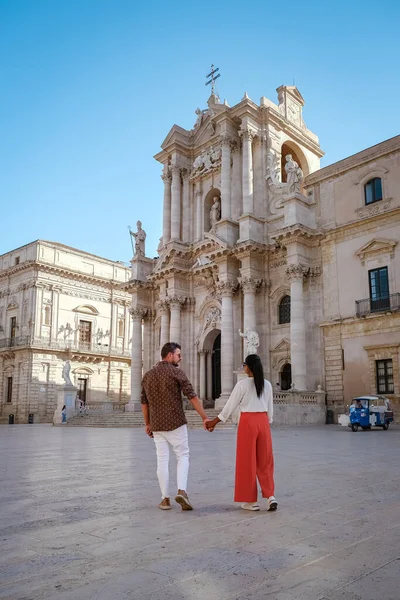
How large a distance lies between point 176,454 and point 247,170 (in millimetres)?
26888

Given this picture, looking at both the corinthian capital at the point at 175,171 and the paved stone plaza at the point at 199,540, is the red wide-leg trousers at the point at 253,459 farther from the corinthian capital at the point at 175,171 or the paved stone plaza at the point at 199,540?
the corinthian capital at the point at 175,171

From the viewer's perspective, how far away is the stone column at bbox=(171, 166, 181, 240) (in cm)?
3450

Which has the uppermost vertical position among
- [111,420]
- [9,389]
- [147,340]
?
[147,340]

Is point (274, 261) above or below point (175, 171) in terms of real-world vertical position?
below

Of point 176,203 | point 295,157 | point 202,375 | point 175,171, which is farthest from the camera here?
point 295,157

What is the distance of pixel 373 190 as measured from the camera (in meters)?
25.7

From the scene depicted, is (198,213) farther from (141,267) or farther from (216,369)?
(216,369)


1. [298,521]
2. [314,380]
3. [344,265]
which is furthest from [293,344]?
[298,521]

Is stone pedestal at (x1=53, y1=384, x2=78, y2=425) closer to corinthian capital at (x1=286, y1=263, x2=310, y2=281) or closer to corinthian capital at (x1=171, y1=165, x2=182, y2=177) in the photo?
corinthian capital at (x1=286, y1=263, x2=310, y2=281)

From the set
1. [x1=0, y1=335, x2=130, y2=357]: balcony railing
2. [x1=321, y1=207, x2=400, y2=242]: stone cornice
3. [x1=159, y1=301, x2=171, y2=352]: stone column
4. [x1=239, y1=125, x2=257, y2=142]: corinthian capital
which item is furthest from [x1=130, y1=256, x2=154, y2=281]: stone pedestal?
[x1=321, y1=207, x2=400, y2=242]: stone cornice

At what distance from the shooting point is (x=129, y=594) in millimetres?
2877

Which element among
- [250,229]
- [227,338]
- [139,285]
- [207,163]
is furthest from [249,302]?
[207,163]

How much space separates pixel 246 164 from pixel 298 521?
27.9 metres

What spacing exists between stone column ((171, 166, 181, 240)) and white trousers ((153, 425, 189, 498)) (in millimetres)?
28953
